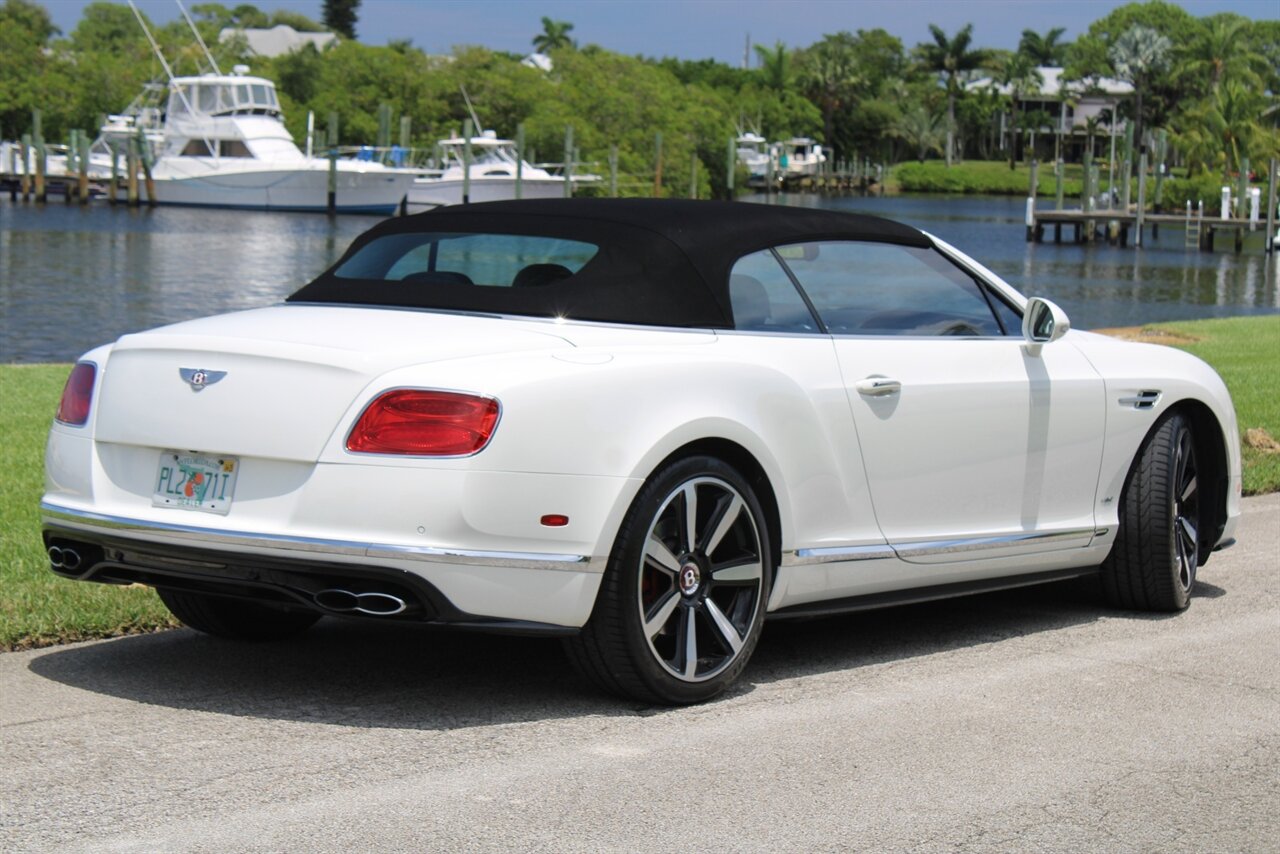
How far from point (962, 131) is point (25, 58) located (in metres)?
88.7

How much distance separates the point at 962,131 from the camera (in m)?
170

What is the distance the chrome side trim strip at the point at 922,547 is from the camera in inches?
234

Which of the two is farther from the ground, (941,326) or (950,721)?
(941,326)

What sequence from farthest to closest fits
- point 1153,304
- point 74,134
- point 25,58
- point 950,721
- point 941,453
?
point 25,58, point 74,134, point 1153,304, point 941,453, point 950,721

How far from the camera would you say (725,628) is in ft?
18.5

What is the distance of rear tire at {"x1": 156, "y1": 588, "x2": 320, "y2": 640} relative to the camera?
6258mm

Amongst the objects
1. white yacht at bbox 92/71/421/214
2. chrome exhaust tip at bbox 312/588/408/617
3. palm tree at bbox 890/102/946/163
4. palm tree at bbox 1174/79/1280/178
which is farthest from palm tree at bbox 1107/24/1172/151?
chrome exhaust tip at bbox 312/588/408/617

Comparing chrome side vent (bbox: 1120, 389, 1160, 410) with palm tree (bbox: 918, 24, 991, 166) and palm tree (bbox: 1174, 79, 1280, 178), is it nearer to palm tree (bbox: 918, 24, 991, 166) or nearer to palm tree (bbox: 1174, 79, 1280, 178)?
palm tree (bbox: 1174, 79, 1280, 178)

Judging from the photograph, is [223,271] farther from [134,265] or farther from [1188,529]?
[1188,529]

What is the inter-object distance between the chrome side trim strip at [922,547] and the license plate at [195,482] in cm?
175

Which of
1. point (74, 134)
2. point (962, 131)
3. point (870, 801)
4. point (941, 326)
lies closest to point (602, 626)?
point (870, 801)

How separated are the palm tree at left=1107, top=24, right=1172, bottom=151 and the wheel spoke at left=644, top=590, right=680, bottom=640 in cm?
15507

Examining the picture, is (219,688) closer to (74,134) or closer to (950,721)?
(950,721)

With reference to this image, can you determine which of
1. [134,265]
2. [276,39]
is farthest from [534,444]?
[276,39]
